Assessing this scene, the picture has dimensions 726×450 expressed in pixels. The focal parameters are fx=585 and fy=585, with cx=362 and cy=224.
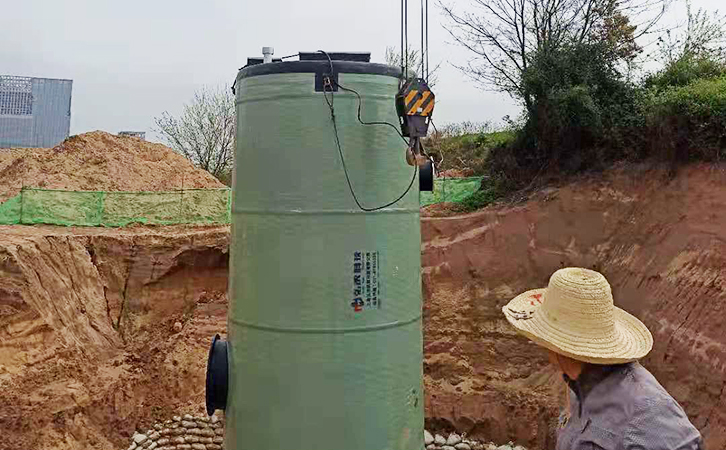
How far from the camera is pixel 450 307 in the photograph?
32.0 feet

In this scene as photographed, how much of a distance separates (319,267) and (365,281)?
336 millimetres

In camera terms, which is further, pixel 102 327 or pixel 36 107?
pixel 36 107

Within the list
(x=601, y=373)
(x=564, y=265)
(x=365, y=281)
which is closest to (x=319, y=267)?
(x=365, y=281)

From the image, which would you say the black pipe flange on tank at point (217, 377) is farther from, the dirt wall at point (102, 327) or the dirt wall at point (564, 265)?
the dirt wall at point (564, 265)

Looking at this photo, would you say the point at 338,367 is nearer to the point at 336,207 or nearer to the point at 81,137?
the point at 336,207

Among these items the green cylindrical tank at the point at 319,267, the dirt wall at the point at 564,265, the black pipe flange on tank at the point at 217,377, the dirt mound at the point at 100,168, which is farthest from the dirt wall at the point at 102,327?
the green cylindrical tank at the point at 319,267

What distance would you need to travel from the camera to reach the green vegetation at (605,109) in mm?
8625

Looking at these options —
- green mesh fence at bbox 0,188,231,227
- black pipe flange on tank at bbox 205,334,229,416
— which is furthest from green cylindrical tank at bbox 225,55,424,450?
green mesh fence at bbox 0,188,231,227

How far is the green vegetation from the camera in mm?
8625

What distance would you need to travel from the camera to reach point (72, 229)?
11336 mm

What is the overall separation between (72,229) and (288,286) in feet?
29.5

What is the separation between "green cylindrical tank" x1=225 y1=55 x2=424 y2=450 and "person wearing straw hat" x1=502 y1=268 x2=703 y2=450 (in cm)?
162

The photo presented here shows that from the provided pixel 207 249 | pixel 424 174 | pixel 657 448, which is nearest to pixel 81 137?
pixel 207 249

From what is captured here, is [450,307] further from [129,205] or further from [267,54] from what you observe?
[129,205]
